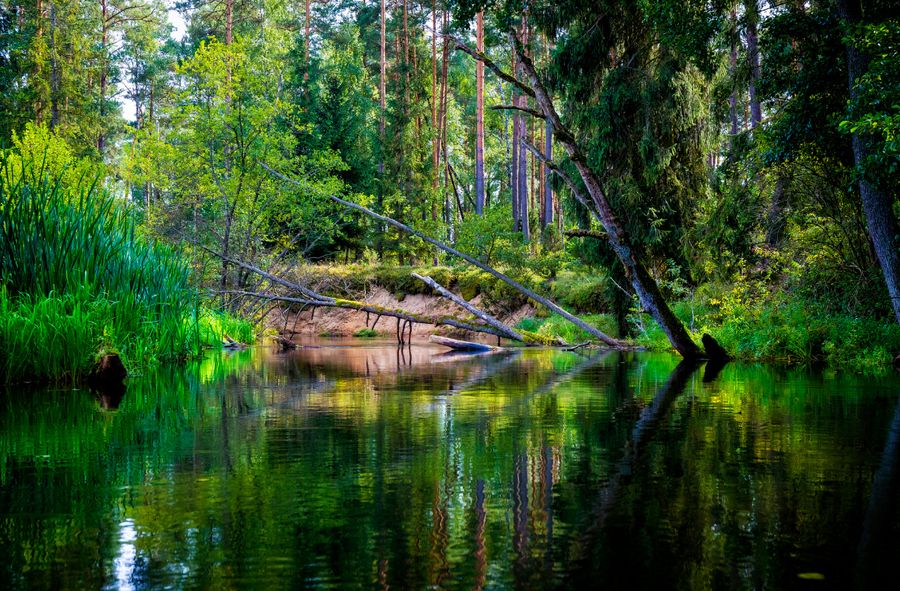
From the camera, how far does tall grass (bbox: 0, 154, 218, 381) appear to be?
8.39 m

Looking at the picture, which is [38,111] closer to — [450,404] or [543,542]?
[450,404]

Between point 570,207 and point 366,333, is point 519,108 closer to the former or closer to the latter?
point 570,207

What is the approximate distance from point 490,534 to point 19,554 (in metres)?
1.55

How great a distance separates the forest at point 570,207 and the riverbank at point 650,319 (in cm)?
7

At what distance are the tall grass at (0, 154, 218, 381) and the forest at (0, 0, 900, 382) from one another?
35 millimetres

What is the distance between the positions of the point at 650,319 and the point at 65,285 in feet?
42.4

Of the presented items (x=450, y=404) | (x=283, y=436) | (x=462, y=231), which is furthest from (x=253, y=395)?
(x=462, y=231)

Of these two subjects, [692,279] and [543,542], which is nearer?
[543,542]

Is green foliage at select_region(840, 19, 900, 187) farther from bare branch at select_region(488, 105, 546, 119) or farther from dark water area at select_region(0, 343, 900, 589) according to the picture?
bare branch at select_region(488, 105, 546, 119)

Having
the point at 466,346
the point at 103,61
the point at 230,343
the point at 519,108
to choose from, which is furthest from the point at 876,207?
the point at 103,61

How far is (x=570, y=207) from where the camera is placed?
62.1 ft

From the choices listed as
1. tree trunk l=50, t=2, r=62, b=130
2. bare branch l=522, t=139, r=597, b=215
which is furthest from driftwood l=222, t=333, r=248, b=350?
tree trunk l=50, t=2, r=62, b=130

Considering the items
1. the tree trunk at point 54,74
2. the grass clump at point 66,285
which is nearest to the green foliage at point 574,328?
the grass clump at point 66,285

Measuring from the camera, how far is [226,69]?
69.3 ft
